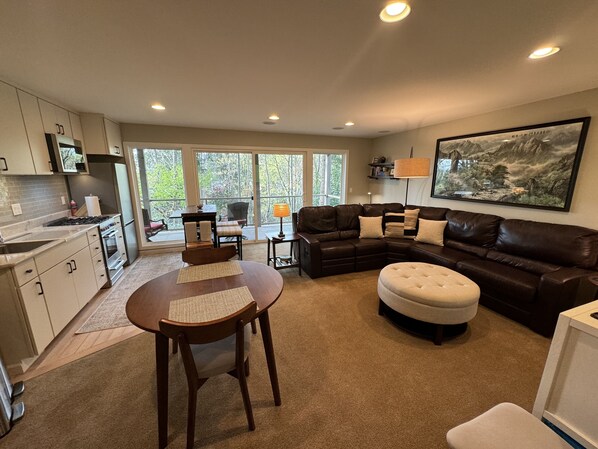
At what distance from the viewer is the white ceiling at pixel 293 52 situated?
1321 millimetres

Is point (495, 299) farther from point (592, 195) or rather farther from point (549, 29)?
point (549, 29)

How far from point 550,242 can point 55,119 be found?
19.6 ft

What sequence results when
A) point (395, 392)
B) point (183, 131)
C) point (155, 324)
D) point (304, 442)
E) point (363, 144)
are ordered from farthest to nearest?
point (363, 144) → point (183, 131) → point (395, 392) → point (304, 442) → point (155, 324)

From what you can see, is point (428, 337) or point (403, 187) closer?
point (428, 337)

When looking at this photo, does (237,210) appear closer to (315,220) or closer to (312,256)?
(315,220)

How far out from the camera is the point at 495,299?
254cm

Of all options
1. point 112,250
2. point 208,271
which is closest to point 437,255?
point 208,271

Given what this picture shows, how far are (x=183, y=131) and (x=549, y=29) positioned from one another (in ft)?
15.8

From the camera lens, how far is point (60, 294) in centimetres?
219

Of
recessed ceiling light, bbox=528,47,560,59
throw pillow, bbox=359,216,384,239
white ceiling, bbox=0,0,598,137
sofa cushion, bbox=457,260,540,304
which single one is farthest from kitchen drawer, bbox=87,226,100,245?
recessed ceiling light, bbox=528,47,560,59

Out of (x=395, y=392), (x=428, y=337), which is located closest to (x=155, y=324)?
(x=395, y=392)

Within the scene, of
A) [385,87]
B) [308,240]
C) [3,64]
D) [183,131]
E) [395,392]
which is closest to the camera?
[395,392]

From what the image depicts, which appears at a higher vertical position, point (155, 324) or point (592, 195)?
point (592, 195)

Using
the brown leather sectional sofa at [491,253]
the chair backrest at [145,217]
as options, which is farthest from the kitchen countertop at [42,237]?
the brown leather sectional sofa at [491,253]
